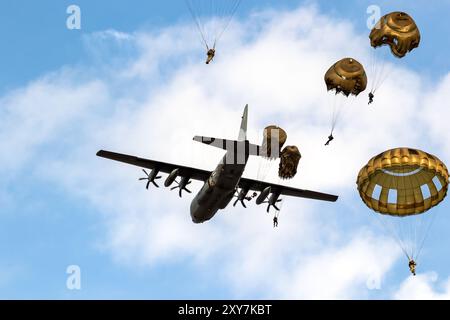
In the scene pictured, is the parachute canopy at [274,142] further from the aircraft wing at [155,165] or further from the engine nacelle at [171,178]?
the aircraft wing at [155,165]

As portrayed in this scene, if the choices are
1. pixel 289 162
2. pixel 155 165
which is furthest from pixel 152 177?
pixel 289 162

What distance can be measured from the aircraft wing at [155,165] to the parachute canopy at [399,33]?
1886cm

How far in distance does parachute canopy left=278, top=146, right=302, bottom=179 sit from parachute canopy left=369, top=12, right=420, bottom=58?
8678mm

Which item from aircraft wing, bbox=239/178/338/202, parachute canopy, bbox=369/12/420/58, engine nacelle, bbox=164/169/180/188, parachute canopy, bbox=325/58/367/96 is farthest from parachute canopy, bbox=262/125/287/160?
aircraft wing, bbox=239/178/338/202

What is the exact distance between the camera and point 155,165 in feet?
224

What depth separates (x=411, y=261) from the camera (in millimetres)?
49531

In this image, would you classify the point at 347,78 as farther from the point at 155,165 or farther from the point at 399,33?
the point at 155,165

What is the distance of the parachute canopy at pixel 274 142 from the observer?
185ft

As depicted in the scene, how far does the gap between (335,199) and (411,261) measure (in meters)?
25.2

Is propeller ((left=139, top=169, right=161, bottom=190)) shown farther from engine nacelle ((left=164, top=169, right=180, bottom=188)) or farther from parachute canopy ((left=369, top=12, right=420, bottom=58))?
parachute canopy ((left=369, top=12, right=420, bottom=58))

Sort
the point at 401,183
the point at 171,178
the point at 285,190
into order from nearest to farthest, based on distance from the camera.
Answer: the point at 401,183, the point at 171,178, the point at 285,190

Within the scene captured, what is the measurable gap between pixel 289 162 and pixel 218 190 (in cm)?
598
